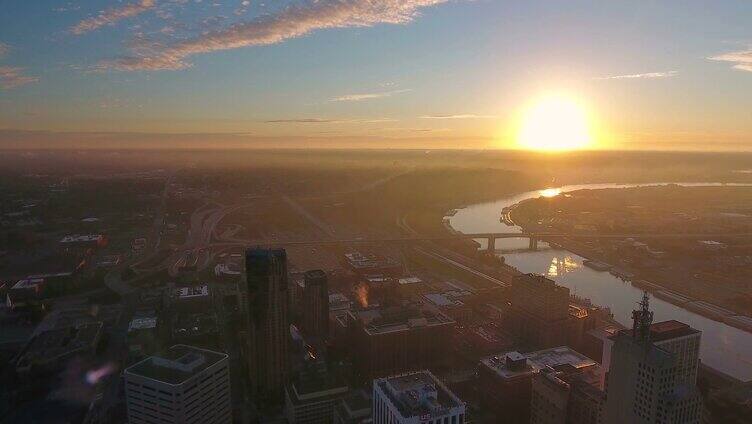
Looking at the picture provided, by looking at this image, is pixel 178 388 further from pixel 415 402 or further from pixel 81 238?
pixel 81 238

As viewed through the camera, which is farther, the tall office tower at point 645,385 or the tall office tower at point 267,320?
the tall office tower at point 267,320

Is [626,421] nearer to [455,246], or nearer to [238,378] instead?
[238,378]

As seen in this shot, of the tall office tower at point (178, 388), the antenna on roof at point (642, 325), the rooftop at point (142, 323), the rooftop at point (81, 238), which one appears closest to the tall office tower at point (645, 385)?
the antenna on roof at point (642, 325)

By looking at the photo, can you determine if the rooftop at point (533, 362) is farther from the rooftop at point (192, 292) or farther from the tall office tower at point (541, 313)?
the rooftop at point (192, 292)

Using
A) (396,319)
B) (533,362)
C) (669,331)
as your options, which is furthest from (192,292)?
(669,331)

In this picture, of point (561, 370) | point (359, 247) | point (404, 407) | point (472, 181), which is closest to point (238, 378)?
point (404, 407)

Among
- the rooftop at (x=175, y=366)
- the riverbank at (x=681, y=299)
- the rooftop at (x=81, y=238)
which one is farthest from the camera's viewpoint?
the rooftop at (x=81, y=238)

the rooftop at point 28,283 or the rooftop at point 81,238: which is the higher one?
the rooftop at point 81,238
